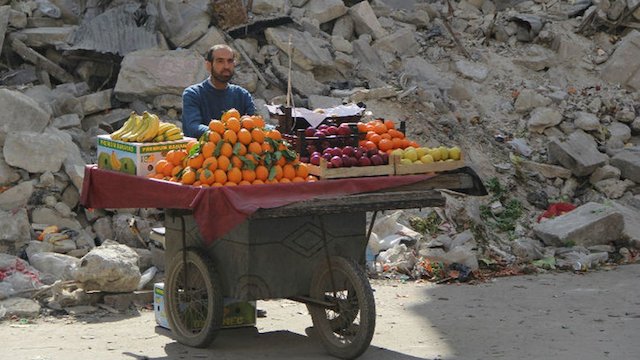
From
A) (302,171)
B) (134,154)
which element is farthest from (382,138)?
(134,154)

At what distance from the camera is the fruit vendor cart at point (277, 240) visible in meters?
6.35

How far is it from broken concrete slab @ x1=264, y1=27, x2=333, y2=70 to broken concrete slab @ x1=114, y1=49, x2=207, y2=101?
1494 mm

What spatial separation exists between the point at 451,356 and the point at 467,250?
3.17 metres

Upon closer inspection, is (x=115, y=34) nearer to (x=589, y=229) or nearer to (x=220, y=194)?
(x=589, y=229)

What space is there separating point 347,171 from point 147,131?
140 cm

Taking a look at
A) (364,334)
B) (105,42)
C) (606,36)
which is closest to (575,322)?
(364,334)

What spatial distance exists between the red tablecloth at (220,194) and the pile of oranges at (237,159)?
0.10 metres

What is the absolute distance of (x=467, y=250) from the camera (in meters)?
10.0

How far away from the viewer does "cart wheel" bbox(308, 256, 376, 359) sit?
21.2 ft

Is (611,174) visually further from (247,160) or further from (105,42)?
(247,160)

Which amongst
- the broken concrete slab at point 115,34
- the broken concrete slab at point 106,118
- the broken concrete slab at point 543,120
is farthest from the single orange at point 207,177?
the broken concrete slab at point 543,120

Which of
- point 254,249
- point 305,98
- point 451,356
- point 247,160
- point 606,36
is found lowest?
point 451,356

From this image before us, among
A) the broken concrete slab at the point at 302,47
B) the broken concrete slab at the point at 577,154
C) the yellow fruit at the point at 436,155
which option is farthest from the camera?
the broken concrete slab at the point at 302,47

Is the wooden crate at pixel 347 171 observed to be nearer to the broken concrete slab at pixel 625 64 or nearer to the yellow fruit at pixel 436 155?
the yellow fruit at pixel 436 155
